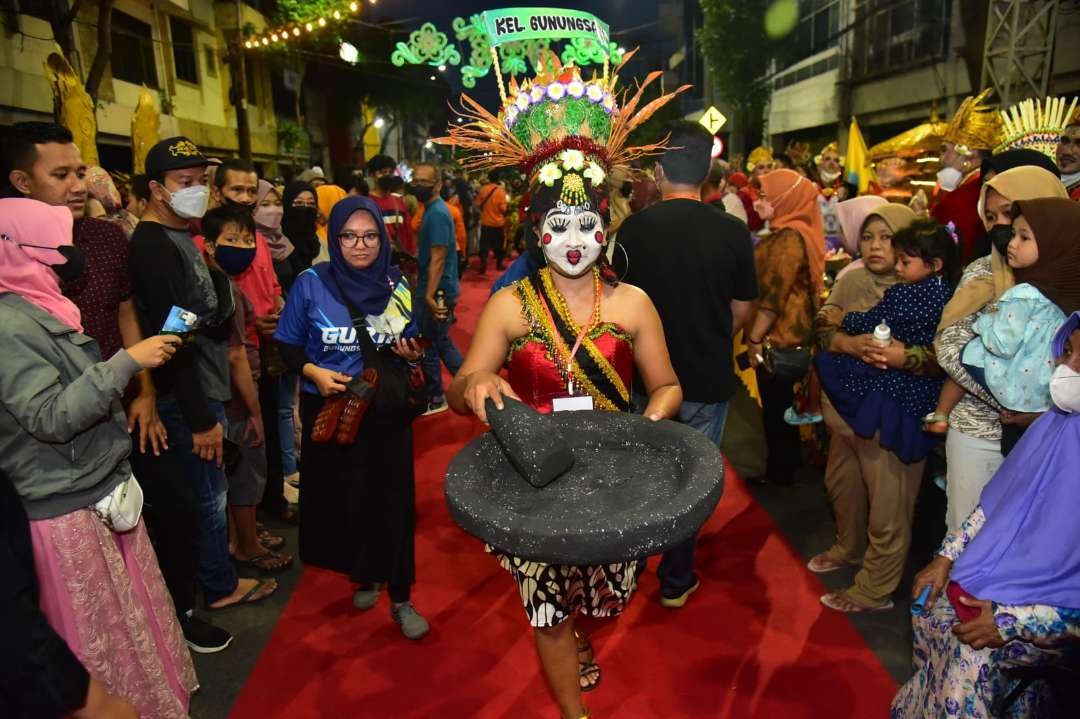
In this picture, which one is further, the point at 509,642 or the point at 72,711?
the point at 509,642

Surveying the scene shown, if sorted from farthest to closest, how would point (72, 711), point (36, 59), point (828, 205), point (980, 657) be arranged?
point (36, 59), point (828, 205), point (980, 657), point (72, 711)

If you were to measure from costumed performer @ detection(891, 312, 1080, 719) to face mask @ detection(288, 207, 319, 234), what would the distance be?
4218 mm

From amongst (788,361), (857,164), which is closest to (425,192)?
(788,361)

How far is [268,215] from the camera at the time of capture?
4.36m

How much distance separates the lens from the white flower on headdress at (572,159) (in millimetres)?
2285

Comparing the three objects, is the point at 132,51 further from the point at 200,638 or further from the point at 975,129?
the point at 975,129

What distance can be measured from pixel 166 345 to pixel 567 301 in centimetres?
129

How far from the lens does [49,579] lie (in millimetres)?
1992

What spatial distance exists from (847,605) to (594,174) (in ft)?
7.58

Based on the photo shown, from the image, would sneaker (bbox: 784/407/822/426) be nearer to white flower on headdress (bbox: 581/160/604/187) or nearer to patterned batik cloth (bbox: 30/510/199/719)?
white flower on headdress (bbox: 581/160/604/187)

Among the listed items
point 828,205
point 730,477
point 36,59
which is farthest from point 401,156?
point 730,477

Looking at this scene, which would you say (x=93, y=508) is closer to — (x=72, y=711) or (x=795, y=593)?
(x=72, y=711)

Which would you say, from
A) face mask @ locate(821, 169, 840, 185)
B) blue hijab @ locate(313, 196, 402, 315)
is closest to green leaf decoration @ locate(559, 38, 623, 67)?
blue hijab @ locate(313, 196, 402, 315)

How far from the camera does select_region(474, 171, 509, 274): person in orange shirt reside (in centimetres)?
1287
